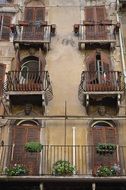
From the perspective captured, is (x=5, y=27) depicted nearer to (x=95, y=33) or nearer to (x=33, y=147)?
(x=95, y=33)

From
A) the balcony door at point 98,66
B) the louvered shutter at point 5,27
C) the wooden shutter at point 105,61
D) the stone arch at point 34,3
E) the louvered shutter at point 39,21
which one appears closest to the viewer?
the balcony door at point 98,66

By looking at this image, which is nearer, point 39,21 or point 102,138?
point 102,138

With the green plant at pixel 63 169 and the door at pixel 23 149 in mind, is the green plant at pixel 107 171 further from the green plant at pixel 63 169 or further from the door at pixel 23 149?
the door at pixel 23 149

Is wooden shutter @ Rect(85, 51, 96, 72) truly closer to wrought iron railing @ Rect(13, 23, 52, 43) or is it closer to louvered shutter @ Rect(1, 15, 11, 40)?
wrought iron railing @ Rect(13, 23, 52, 43)

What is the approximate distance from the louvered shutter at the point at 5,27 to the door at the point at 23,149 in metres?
5.31

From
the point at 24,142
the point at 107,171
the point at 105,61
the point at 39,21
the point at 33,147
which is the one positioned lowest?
the point at 107,171

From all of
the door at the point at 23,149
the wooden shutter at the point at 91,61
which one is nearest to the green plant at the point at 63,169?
the door at the point at 23,149

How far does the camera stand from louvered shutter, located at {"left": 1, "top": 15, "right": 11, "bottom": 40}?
2155cm

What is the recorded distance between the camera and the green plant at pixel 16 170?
629 inches

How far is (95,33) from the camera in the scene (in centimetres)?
2100

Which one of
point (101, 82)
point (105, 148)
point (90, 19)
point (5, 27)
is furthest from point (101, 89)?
point (5, 27)

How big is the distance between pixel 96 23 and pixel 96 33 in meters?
0.63

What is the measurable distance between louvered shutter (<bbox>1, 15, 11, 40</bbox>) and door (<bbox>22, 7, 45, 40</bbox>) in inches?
34.5
